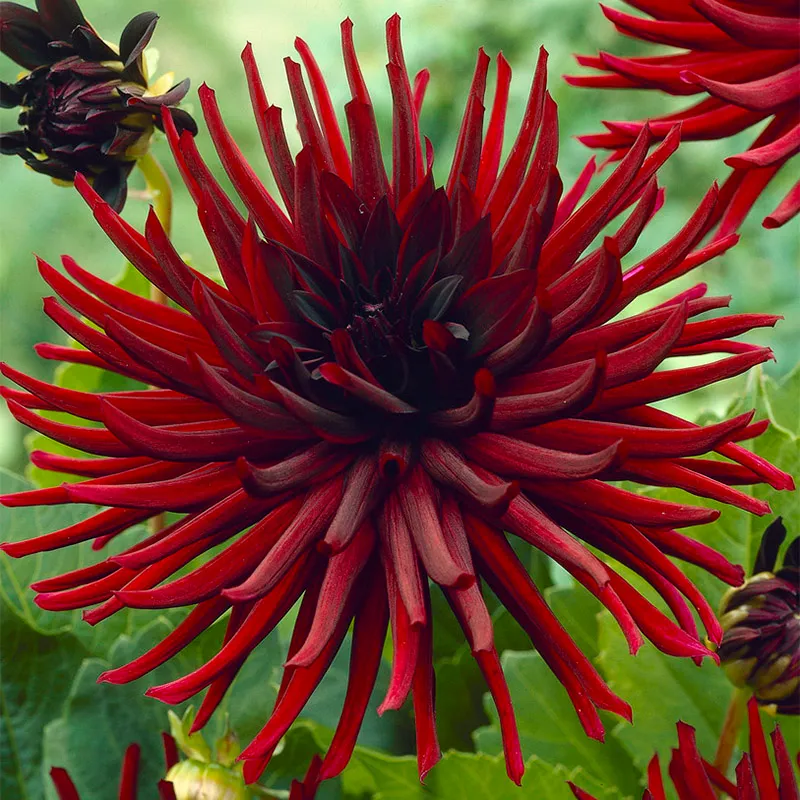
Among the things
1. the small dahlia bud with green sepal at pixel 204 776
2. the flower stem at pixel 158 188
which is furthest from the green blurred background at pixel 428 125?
the small dahlia bud with green sepal at pixel 204 776

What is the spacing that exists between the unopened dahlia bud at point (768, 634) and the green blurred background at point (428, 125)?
21 cm

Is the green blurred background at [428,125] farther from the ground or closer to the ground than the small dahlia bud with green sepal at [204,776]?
farther from the ground

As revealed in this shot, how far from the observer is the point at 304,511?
0.18 metres

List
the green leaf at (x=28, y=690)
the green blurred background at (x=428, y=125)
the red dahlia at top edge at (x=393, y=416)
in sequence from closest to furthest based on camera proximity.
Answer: the red dahlia at top edge at (x=393, y=416)
the green leaf at (x=28, y=690)
the green blurred background at (x=428, y=125)

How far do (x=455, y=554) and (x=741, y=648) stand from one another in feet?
0.31

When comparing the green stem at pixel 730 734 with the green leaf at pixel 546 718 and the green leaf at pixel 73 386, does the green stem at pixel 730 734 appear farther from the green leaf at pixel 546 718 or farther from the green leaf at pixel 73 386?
the green leaf at pixel 73 386

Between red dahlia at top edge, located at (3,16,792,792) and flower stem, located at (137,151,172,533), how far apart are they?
0.04 m

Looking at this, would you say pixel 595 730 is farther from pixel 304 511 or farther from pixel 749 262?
pixel 749 262

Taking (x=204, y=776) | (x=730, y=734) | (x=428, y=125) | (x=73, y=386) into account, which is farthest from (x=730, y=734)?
(x=428, y=125)

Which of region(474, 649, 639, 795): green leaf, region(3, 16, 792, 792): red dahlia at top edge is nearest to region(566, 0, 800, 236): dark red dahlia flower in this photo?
region(3, 16, 792, 792): red dahlia at top edge

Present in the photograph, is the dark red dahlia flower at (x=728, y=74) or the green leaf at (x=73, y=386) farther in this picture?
the green leaf at (x=73, y=386)

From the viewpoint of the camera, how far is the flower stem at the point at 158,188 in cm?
25

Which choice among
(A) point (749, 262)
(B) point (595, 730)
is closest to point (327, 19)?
(B) point (595, 730)

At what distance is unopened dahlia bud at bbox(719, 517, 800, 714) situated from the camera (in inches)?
9.2
